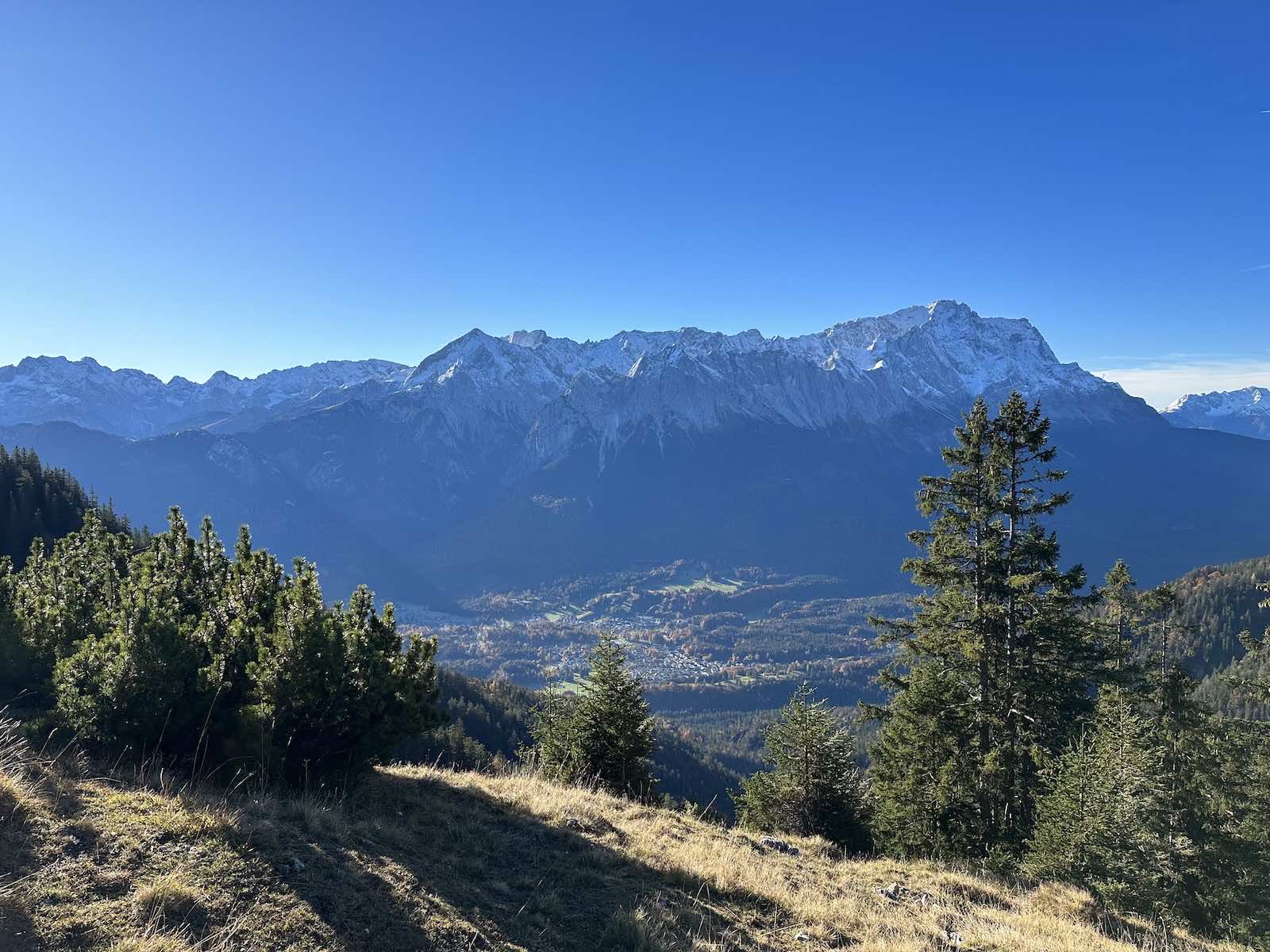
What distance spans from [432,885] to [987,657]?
18.7 m

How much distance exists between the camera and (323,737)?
11.6 metres

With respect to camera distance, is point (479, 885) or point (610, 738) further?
point (610, 738)

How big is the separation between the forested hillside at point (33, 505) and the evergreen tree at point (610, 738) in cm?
10816

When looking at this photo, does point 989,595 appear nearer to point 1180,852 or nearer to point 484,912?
point 1180,852

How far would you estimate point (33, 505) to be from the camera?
112562 millimetres

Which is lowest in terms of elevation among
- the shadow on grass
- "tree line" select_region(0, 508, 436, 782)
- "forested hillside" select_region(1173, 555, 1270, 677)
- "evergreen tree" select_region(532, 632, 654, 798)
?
"forested hillside" select_region(1173, 555, 1270, 677)

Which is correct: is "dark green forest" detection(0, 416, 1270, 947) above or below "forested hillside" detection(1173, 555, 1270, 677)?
above

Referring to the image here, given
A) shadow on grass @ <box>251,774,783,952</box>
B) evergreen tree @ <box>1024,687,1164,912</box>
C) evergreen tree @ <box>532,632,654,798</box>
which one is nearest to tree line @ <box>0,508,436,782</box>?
shadow on grass @ <box>251,774,783,952</box>

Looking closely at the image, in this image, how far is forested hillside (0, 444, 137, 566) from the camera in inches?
4107

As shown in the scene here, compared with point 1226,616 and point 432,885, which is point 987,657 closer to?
point 432,885

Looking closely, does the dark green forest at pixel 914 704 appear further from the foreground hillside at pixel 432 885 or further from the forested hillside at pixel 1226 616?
the forested hillside at pixel 1226 616

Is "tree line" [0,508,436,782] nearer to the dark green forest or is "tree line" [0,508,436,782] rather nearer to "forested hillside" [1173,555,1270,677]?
the dark green forest

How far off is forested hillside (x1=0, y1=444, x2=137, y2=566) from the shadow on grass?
116 metres

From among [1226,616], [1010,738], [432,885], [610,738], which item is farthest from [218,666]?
[1226,616]
